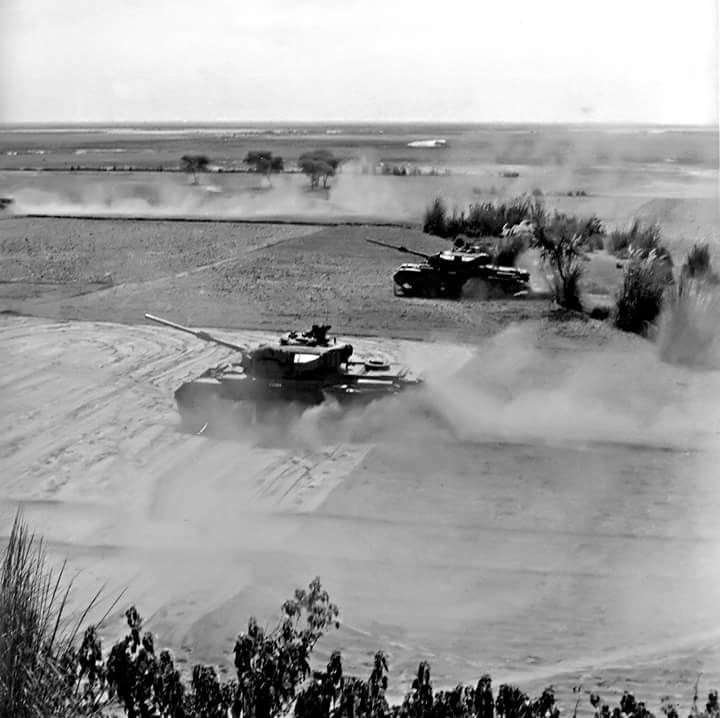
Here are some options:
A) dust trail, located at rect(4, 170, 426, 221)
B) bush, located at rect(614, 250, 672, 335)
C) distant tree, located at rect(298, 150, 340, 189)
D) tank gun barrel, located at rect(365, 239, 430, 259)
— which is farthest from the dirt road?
distant tree, located at rect(298, 150, 340, 189)

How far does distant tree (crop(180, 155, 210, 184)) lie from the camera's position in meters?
4.25

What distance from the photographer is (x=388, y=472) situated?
396cm

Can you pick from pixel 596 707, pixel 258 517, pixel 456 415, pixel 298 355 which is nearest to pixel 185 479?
pixel 258 517

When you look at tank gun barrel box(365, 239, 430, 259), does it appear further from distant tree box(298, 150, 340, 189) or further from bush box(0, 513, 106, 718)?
bush box(0, 513, 106, 718)

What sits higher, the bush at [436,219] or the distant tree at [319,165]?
the distant tree at [319,165]

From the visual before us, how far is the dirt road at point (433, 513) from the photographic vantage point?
12.4 feet

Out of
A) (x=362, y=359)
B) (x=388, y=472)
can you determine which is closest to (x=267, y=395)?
(x=362, y=359)

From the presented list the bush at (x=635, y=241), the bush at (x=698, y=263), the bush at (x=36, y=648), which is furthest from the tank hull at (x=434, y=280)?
the bush at (x=36, y=648)

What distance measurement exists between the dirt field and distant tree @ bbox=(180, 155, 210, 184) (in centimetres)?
22

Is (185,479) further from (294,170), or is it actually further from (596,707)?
(596,707)

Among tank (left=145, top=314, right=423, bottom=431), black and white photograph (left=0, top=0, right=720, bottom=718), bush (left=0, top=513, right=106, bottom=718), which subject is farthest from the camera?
tank (left=145, top=314, right=423, bottom=431)

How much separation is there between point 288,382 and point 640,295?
1139mm

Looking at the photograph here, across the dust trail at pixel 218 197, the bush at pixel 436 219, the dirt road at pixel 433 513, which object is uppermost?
the dust trail at pixel 218 197

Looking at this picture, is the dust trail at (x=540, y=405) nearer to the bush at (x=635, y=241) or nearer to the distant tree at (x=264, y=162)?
the bush at (x=635, y=241)
